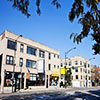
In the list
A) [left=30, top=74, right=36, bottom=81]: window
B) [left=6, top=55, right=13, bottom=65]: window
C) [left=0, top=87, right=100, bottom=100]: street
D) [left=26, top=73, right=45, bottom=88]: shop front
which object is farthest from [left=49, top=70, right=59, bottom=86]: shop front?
[left=0, top=87, right=100, bottom=100]: street

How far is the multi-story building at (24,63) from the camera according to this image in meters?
31.2

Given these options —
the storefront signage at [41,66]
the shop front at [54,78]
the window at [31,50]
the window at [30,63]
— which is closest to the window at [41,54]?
the window at [31,50]

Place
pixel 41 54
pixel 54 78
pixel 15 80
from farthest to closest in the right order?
pixel 54 78
pixel 41 54
pixel 15 80

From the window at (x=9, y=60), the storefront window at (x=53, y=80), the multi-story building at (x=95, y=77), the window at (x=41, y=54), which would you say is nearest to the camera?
the window at (x=9, y=60)

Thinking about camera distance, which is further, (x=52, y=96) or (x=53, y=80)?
(x=53, y=80)

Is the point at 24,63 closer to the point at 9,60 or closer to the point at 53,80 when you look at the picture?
the point at 9,60

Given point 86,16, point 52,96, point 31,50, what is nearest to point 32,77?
point 31,50

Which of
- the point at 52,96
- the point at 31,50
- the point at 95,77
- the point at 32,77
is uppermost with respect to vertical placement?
the point at 31,50

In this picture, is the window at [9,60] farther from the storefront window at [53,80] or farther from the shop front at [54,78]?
the storefront window at [53,80]

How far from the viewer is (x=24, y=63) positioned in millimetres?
36000

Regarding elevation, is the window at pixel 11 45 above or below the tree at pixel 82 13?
above

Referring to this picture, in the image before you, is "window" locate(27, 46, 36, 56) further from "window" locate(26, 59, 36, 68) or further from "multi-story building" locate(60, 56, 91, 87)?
"multi-story building" locate(60, 56, 91, 87)

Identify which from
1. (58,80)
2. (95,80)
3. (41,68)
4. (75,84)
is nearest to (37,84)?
(41,68)

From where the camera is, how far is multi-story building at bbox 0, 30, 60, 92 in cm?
3124
